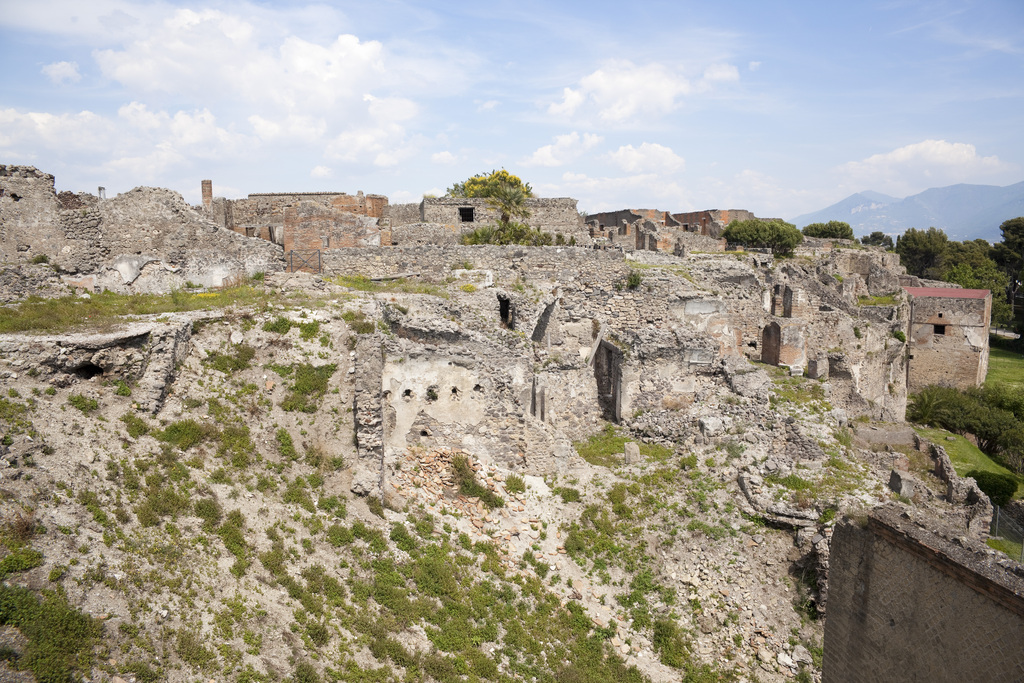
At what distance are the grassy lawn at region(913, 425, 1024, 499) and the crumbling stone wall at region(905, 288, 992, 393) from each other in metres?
9.76

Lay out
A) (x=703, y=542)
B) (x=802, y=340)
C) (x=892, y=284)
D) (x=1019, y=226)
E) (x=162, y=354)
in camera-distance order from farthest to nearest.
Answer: (x=1019, y=226), (x=892, y=284), (x=802, y=340), (x=703, y=542), (x=162, y=354)

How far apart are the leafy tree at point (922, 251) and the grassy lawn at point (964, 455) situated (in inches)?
1780

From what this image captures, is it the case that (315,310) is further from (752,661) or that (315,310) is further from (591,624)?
(752,661)

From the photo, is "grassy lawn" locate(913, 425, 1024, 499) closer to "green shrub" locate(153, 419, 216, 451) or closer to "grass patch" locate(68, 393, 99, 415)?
"green shrub" locate(153, 419, 216, 451)

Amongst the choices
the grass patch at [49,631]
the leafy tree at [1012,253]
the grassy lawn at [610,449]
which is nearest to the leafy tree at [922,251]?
the leafy tree at [1012,253]

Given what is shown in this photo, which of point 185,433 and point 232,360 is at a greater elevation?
point 232,360

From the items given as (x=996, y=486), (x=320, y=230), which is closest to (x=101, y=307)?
(x=320, y=230)

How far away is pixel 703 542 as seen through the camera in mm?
11570

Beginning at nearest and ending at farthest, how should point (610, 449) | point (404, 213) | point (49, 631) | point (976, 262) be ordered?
point (49, 631), point (610, 449), point (404, 213), point (976, 262)

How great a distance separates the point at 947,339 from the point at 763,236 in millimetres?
12237

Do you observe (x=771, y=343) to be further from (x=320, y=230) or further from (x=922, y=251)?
(x=922, y=251)

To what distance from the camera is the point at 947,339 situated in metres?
34.3

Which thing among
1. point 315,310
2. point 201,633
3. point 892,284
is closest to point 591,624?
point 201,633

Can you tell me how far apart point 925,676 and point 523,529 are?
6745 mm
